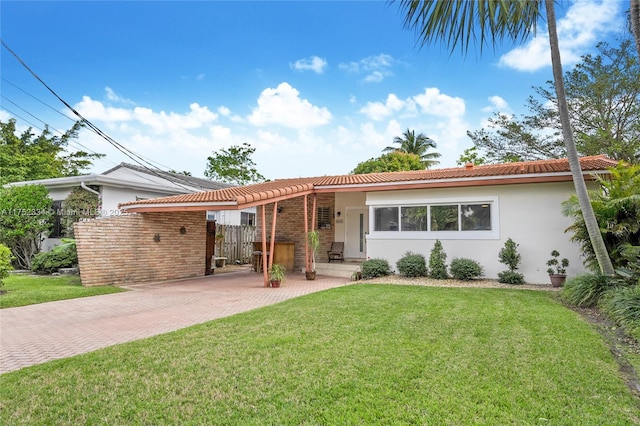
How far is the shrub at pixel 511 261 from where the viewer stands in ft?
34.7

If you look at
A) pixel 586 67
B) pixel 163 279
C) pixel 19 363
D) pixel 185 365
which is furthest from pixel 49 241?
pixel 586 67

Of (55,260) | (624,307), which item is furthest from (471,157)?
(55,260)

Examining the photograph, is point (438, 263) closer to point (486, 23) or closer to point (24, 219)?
point (486, 23)

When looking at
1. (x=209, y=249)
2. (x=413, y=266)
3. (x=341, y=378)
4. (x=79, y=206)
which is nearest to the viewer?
(x=341, y=378)

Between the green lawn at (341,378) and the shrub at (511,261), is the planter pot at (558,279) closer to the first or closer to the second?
the shrub at (511,261)

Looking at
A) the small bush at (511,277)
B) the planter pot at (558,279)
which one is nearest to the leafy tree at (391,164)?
the small bush at (511,277)

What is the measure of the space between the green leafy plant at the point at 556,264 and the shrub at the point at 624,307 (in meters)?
3.36

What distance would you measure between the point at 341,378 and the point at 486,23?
292 inches

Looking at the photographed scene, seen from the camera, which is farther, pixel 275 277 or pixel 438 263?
pixel 438 263

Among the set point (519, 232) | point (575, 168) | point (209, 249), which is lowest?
point (209, 249)

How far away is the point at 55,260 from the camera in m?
13.1

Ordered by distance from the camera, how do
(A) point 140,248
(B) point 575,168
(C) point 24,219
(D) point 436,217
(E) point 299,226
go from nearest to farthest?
(B) point 575,168 < (A) point 140,248 < (D) point 436,217 < (C) point 24,219 < (E) point 299,226

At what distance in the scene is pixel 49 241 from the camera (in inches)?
592

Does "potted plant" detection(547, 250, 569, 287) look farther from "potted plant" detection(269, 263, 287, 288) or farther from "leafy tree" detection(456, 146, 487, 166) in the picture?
"leafy tree" detection(456, 146, 487, 166)
